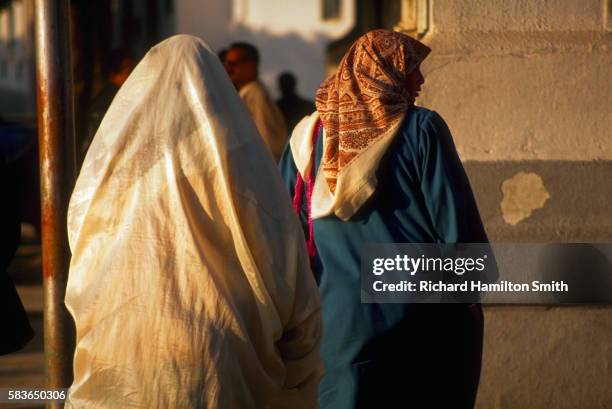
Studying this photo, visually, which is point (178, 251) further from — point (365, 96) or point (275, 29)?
point (275, 29)

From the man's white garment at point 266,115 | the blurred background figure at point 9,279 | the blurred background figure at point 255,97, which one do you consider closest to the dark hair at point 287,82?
the blurred background figure at point 255,97

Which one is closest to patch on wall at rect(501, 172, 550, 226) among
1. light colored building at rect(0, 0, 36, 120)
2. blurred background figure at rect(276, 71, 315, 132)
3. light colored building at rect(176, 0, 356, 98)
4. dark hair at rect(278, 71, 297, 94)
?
blurred background figure at rect(276, 71, 315, 132)

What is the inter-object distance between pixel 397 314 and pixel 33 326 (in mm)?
4228

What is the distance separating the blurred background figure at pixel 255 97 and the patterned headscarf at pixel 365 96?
3.94 meters

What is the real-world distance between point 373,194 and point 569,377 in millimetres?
1775

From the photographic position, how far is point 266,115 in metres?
8.53

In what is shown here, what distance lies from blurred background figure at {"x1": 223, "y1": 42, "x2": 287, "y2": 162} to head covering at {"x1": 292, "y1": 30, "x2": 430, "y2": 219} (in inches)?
155

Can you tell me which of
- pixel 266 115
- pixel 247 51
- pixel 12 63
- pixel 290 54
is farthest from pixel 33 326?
pixel 12 63

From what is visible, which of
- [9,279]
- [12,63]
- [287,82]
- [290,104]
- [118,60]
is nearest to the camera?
[9,279]

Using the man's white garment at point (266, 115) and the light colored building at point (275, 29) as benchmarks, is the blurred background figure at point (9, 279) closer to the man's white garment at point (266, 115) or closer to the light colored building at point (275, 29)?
the man's white garment at point (266, 115)

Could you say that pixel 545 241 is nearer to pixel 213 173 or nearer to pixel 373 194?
pixel 373 194

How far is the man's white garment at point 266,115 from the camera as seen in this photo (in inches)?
334

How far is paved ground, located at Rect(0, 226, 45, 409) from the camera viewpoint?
651 cm

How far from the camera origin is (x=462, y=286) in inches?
166
